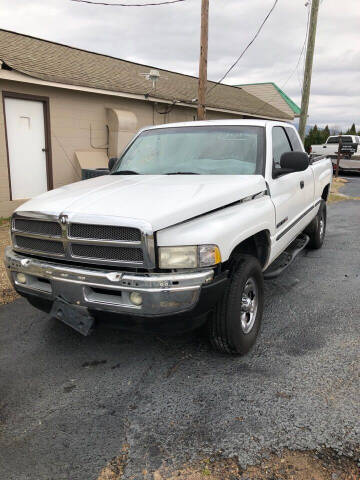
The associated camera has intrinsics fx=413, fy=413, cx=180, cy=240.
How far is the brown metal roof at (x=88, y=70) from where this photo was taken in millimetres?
9867

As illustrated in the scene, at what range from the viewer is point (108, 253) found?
9.16ft

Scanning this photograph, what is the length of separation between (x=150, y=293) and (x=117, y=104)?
1043 cm

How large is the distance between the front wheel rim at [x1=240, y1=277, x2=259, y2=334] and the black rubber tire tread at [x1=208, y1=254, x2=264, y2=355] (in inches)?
2.8

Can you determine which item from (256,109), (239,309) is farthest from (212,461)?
(256,109)

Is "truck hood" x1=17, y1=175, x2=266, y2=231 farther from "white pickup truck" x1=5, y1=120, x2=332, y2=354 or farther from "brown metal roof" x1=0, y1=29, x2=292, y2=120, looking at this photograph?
"brown metal roof" x1=0, y1=29, x2=292, y2=120

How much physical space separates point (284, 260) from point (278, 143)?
131cm

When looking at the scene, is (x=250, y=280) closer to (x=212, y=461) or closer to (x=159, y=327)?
(x=159, y=327)

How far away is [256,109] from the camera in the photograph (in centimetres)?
1919

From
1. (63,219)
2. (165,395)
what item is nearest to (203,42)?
(63,219)

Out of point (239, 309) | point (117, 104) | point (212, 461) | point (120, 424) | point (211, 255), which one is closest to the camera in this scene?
point (212, 461)

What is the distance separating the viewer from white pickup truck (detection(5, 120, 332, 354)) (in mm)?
2684

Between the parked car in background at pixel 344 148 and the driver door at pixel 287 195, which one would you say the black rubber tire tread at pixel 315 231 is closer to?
the driver door at pixel 287 195

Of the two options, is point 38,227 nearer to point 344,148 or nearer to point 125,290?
point 125,290

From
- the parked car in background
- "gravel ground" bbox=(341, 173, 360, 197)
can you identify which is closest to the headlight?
"gravel ground" bbox=(341, 173, 360, 197)
